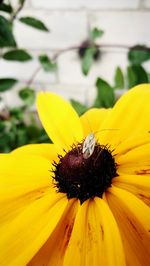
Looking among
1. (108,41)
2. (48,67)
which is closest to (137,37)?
(108,41)

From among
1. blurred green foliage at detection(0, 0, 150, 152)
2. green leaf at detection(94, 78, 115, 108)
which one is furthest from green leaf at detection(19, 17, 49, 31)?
green leaf at detection(94, 78, 115, 108)

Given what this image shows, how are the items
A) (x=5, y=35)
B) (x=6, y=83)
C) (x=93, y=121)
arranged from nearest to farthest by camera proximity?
(x=93, y=121), (x=5, y=35), (x=6, y=83)

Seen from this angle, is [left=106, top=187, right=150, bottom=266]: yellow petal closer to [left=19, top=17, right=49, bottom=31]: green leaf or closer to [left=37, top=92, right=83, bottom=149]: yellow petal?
[left=37, top=92, right=83, bottom=149]: yellow petal

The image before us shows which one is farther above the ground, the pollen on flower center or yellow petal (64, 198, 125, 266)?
the pollen on flower center

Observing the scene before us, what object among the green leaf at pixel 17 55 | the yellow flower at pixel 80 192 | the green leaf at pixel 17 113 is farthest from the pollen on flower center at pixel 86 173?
the green leaf at pixel 17 113

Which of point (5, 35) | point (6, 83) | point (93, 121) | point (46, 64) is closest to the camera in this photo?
point (93, 121)

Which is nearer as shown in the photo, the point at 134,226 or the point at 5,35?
the point at 134,226

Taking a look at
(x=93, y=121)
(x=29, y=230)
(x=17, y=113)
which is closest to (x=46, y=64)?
(x=17, y=113)

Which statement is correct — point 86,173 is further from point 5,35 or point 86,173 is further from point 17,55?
point 17,55
